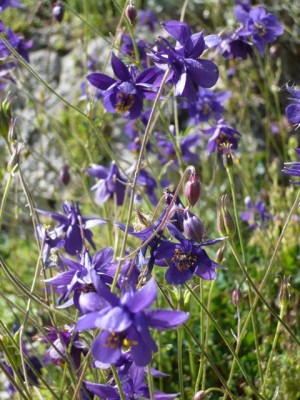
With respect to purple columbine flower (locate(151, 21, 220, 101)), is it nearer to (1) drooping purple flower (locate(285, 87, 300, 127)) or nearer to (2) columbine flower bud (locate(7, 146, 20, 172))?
(1) drooping purple flower (locate(285, 87, 300, 127))

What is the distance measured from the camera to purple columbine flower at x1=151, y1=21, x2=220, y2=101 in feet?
5.55

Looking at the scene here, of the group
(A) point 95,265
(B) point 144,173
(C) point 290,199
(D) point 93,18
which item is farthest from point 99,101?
(D) point 93,18

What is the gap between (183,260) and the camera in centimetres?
159

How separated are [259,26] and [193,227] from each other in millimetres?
1343

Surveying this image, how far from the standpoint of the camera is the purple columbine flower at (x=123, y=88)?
2006 mm

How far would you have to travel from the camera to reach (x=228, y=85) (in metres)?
4.04

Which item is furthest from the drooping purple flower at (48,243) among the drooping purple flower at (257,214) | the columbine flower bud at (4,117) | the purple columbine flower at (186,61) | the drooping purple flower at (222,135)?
the drooping purple flower at (257,214)

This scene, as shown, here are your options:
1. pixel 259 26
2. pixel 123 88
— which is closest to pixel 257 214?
pixel 259 26

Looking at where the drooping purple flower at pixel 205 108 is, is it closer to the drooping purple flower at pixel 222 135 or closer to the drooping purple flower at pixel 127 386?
the drooping purple flower at pixel 222 135

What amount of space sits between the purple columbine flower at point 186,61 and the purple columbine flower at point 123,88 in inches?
10.3

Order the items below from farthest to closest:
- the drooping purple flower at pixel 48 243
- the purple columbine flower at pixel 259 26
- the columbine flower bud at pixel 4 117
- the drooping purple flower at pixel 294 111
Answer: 1. the purple columbine flower at pixel 259 26
2. the columbine flower bud at pixel 4 117
3. the drooping purple flower at pixel 48 243
4. the drooping purple flower at pixel 294 111

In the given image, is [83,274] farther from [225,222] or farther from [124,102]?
[124,102]

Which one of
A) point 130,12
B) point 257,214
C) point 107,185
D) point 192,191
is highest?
point 130,12

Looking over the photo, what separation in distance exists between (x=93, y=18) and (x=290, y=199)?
322 centimetres
